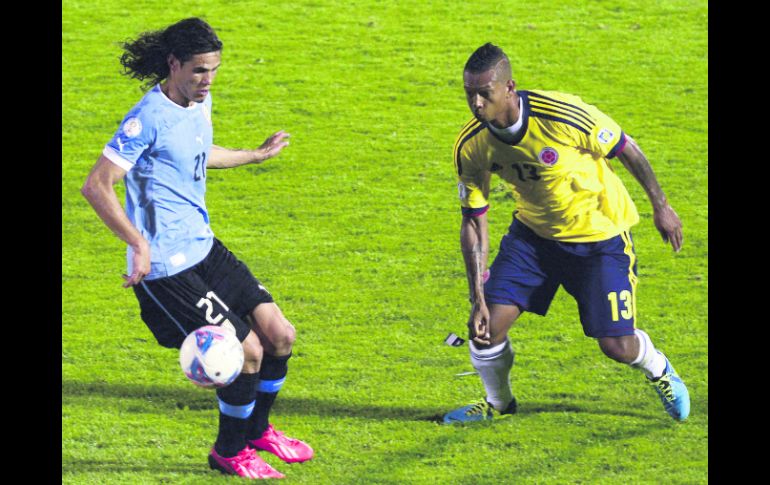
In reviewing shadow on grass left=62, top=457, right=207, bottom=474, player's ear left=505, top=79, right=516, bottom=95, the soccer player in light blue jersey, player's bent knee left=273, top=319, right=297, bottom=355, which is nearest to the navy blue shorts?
player's ear left=505, top=79, right=516, bottom=95

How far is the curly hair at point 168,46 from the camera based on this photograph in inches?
299

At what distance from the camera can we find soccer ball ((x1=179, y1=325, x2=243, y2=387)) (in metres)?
7.56

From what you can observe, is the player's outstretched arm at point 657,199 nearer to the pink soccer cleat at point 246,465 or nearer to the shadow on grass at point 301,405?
the shadow on grass at point 301,405

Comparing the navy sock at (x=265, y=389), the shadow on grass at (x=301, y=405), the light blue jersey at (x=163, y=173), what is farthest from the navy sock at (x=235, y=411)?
the shadow on grass at (x=301, y=405)

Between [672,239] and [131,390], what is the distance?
405cm

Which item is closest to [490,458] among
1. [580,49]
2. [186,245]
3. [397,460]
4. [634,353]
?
[397,460]

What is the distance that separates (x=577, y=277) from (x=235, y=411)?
237 centimetres

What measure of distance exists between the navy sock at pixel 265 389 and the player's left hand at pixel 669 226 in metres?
2.44

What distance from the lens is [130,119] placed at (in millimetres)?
7500

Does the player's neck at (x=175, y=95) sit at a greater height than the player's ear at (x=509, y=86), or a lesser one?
greater

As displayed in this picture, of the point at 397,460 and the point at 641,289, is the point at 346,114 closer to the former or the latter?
the point at 641,289

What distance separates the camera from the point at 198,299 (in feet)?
25.3

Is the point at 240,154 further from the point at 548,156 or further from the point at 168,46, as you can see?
the point at 548,156

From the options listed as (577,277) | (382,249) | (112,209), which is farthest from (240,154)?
(382,249)
